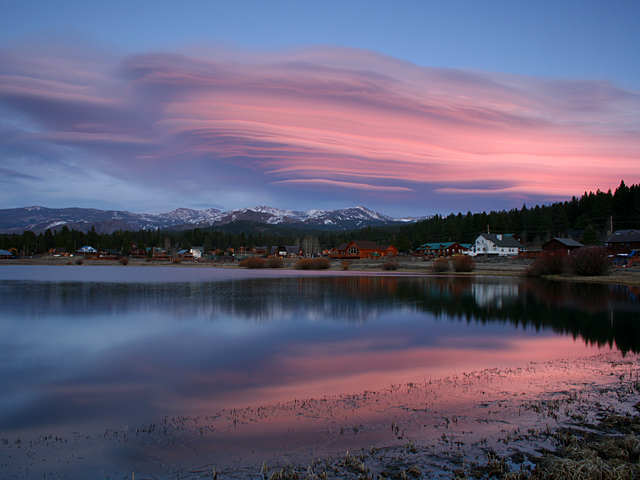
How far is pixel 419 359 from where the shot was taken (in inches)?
552

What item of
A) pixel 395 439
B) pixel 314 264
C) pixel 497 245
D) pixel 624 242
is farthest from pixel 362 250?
pixel 395 439

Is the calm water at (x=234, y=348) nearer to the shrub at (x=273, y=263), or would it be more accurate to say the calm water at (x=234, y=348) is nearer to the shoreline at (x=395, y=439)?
the shoreline at (x=395, y=439)

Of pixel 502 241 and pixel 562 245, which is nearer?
pixel 562 245

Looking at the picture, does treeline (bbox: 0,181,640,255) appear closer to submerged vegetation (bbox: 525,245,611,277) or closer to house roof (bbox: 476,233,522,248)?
house roof (bbox: 476,233,522,248)

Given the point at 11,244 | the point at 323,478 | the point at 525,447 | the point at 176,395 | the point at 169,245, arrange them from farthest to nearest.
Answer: the point at 169,245, the point at 11,244, the point at 176,395, the point at 525,447, the point at 323,478

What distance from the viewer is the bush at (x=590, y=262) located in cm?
5069

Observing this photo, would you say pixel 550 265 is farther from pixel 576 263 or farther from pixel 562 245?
pixel 562 245

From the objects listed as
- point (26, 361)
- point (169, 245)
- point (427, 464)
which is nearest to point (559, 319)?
point (427, 464)

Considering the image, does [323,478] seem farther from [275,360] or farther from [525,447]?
[275,360]

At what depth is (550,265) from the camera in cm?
5522

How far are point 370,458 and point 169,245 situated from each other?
18247 cm

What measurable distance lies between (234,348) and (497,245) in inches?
3857

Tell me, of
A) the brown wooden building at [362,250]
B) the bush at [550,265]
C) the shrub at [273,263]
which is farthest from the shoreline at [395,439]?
the brown wooden building at [362,250]

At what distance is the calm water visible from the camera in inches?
376
